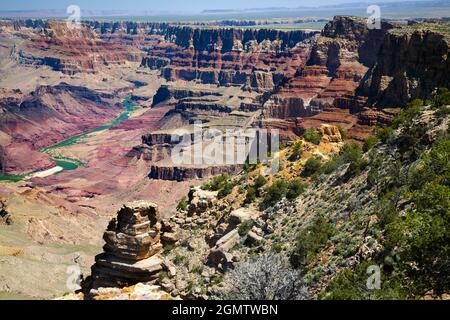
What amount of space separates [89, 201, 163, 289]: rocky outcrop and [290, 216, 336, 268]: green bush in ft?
26.2

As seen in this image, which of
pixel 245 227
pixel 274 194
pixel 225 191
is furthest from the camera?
pixel 225 191

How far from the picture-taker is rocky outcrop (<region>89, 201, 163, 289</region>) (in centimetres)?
2764

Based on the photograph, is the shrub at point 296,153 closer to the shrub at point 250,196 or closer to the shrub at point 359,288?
the shrub at point 250,196

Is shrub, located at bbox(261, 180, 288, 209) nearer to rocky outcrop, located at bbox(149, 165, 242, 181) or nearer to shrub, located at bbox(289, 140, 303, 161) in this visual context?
shrub, located at bbox(289, 140, 303, 161)

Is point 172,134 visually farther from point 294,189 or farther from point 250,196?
point 294,189

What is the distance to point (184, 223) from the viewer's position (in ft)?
107

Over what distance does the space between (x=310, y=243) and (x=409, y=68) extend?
1821 inches

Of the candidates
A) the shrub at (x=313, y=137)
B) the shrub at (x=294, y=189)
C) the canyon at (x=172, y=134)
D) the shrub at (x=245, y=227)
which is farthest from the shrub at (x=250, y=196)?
the shrub at (x=313, y=137)

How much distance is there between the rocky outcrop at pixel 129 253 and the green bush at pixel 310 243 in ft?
26.2

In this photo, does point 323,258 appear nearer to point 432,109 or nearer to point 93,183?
point 432,109

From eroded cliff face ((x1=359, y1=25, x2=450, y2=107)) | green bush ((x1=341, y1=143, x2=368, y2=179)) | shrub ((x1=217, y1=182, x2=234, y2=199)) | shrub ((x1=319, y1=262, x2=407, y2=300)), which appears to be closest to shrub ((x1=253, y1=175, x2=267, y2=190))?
shrub ((x1=217, y1=182, x2=234, y2=199))

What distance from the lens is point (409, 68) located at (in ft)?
208

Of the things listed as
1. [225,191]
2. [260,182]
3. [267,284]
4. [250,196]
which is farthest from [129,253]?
[267,284]

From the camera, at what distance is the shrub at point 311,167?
3297 cm
